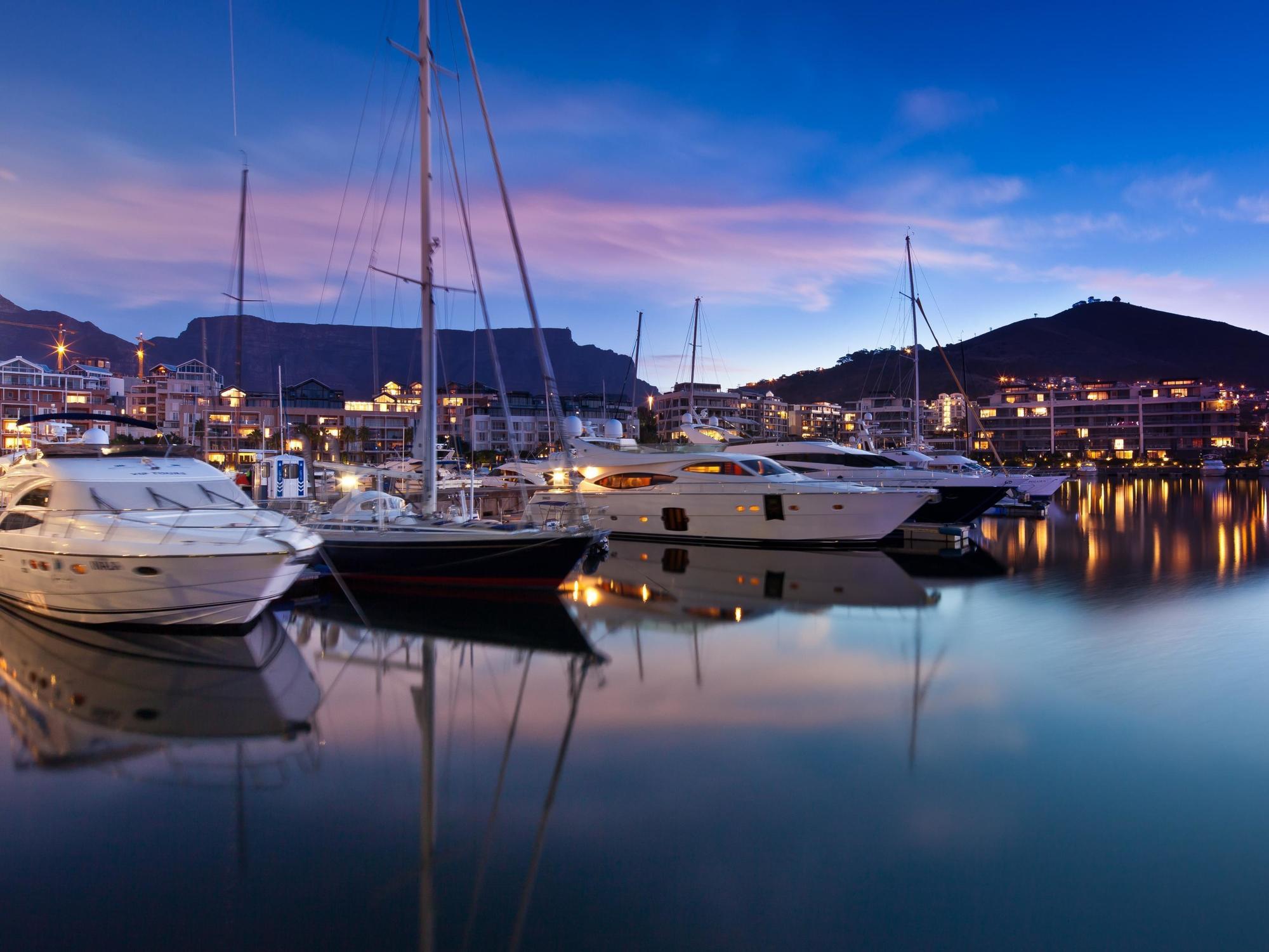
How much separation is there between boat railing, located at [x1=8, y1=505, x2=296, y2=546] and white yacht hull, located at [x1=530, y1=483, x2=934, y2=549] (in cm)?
1060

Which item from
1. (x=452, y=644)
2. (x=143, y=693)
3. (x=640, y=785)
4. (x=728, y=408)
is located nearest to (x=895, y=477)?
(x=452, y=644)

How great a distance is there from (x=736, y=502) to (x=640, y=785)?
1757cm

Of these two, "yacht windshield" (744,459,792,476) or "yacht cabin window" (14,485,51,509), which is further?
"yacht windshield" (744,459,792,476)

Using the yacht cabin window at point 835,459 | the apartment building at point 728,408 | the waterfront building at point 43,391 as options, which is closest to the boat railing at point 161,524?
the yacht cabin window at point 835,459

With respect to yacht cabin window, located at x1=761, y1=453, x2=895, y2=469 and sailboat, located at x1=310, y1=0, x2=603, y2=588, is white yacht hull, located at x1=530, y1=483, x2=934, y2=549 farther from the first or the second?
sailboat, located at x1=310, y1=0, x2=603, y2=588

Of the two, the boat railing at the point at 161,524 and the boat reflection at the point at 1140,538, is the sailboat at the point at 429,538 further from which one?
the boat reflection at the point at 1140,538

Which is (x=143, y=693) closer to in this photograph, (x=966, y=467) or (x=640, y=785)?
(x=640, y=785)

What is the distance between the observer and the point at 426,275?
52.5ft

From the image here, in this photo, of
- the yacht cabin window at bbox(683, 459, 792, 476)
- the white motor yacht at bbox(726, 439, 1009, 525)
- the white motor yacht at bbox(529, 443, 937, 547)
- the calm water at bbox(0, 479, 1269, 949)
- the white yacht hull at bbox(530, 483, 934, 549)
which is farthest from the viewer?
the white motor yacht at bbox(726, 439, 1009, 525)

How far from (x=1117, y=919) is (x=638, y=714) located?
5372mm

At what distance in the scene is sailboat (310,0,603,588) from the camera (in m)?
15.2

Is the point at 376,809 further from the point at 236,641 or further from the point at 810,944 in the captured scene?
the point at 236,641

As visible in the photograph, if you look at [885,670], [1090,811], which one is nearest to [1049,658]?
[885,670]

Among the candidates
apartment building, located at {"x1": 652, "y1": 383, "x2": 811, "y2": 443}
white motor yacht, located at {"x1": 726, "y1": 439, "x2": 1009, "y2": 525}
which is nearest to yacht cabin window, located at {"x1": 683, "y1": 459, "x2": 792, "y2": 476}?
white motor yacht, located at {"x1": 726, "y1": 439, "x2": 1009, "y2": 525}
